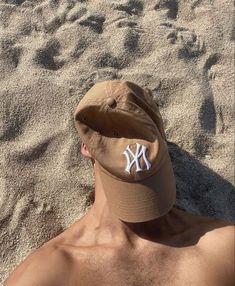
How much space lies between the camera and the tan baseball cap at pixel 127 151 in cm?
190

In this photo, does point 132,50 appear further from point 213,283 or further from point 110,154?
point 213,283

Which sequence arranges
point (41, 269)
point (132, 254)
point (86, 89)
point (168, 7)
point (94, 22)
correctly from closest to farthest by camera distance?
point (41, 269) < point (132, 254) < point (86, 89) < point (94, 22) < point (168, 7)

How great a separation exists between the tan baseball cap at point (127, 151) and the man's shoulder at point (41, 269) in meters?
0.25

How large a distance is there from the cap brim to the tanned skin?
Result: 8cm

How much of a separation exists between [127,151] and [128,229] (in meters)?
0.30

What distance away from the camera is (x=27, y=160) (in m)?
2.25

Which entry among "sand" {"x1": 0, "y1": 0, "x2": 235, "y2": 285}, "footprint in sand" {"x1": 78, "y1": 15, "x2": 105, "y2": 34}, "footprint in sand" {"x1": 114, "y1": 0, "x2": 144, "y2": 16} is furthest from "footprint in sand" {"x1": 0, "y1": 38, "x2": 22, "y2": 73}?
"footprint in sand" {"x1": 114, "y1": 0, "x2": 144, "y2": 16}

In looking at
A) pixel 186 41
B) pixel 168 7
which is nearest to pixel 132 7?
pixel 168 7

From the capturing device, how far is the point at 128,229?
202 cm

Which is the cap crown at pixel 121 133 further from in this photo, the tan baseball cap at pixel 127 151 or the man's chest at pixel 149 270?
the man's chest at pixel 149 270

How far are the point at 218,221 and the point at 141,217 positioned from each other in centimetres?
34

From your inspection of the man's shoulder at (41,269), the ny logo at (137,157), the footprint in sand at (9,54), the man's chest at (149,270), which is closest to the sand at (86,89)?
the footprint in sand at (9,54)

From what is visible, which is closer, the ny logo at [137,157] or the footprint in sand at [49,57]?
the ny logo at [137,157]

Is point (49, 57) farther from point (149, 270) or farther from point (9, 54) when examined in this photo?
point (149, 270)
